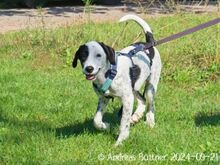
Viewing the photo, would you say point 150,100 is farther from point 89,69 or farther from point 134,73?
point 89,69

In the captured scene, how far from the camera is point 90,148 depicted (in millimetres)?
4844

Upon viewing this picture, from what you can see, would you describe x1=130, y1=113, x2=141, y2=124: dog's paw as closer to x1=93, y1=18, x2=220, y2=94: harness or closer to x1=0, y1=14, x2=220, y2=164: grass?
x1=0, y1=14, x2=220, y2=164: grass

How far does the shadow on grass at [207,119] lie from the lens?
568 cm

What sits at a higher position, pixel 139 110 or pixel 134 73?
pixel 134 73

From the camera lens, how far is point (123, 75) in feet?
16.3

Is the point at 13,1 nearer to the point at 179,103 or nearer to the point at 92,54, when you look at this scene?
the point at 179,103

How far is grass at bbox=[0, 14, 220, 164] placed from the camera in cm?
478

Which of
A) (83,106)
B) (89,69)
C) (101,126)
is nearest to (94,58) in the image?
(89,69)

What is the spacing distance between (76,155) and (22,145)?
636mm

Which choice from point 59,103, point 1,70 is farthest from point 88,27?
point 59,103

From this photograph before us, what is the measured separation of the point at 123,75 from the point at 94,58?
0.47 metres

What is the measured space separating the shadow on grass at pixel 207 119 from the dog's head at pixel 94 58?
1555 mm

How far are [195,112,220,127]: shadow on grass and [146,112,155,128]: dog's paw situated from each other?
0.52 metres

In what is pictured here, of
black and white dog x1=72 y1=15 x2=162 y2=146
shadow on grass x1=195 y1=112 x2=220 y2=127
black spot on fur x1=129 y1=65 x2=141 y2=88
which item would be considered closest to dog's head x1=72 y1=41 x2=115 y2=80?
black and white dog x1=72 y1=15 x2=162 y2=146
